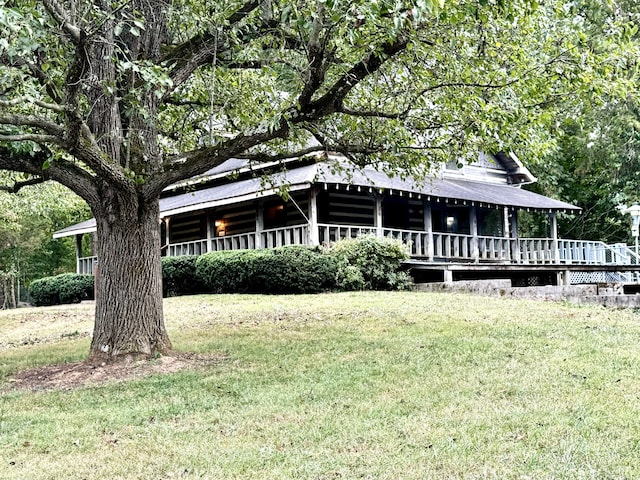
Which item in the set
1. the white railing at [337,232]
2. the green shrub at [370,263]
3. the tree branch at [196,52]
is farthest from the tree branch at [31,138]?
the white railing at [337,232]

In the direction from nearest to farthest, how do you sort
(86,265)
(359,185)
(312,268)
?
(312,268)
(359,185)
(86,265)

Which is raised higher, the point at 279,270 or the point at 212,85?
the point at 212,85

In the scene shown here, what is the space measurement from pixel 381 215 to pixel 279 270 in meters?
5.17

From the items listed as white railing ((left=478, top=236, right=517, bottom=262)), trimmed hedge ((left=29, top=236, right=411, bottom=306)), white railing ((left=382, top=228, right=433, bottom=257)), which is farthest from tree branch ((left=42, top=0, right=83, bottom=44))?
white railing ((left=478, top=236, right=517, bottom=262))

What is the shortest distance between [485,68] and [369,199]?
14.6 m

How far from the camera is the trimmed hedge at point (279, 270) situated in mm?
17000

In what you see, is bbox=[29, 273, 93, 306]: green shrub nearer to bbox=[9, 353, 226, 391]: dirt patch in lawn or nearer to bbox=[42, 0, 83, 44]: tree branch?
bbox=[9, 353, 226, 391]: dirt patch in lawn

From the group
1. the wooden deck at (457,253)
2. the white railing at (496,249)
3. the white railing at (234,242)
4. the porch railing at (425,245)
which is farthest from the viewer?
the white railing at (496,249)

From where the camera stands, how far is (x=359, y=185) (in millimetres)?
17766

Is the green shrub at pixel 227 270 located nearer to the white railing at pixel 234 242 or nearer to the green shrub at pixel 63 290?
the white railing at pixel 234 242

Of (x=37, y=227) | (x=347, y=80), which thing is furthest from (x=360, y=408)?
(x=37, y=227)

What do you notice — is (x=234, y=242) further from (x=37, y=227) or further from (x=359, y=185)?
(x=37, y=227)

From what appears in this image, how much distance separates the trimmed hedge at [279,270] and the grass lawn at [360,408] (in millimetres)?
5856

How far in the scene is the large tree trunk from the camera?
855cm
